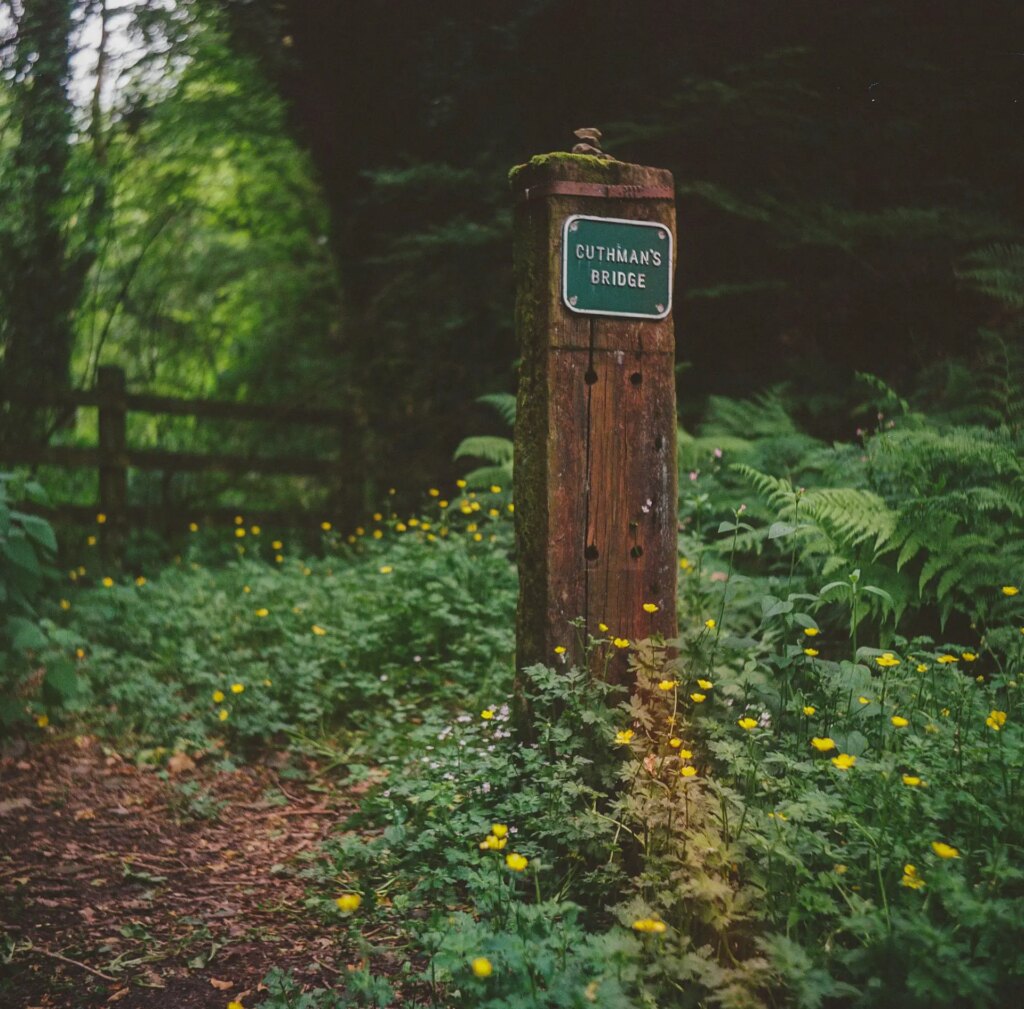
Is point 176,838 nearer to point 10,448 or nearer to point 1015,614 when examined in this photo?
point 1015,614

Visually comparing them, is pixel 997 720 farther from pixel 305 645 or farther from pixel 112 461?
pixel 112 461

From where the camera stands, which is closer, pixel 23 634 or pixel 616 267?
pixel 616 267

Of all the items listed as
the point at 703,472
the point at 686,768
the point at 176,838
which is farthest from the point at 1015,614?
the point at 176,838

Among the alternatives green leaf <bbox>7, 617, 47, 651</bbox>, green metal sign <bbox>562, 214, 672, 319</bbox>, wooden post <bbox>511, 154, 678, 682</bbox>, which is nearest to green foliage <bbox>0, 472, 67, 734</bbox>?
green leaf <bbox>7, 617, 47, 651</bbox>

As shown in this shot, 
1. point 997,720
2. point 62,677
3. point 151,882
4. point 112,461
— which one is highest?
Result: point 112,461

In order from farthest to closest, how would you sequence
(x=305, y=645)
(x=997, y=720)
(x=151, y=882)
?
(x=305, y=645) → (x=151, y=882) → (x=997, y=720)

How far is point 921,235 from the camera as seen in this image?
19.5ft

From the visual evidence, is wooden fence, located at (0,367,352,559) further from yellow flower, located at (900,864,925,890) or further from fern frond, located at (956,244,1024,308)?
yellow flower, located at (900,864,925,890)

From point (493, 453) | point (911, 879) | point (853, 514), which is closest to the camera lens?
point (911, 879)

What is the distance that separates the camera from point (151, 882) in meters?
3.16

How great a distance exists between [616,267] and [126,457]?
5.76m

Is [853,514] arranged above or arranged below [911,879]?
above

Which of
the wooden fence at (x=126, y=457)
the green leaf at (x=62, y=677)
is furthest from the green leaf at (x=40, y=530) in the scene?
the wooden fence at (x=126, y=457)

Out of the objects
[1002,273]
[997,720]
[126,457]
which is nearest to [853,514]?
[997,720]
